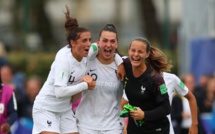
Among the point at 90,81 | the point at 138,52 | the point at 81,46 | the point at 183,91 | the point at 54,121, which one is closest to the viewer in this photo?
the point at 138,52

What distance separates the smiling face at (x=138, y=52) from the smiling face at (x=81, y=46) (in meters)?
0.73

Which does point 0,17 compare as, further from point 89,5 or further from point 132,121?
point 132,121

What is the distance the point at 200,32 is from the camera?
19375 mm

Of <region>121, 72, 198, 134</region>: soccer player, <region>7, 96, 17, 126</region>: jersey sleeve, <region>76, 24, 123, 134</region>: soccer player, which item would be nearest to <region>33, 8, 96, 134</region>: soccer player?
<region>76, 24, 123, 134</region>: soccer player

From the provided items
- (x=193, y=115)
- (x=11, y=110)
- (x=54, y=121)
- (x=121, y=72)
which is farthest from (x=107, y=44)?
(x=11, y=110)

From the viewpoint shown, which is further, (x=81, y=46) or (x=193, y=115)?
(x=193, y=115)

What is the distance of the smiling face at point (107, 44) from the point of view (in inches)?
405

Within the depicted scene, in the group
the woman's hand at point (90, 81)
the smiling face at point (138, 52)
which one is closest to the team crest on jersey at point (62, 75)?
the woman's hand at point (90, 81)

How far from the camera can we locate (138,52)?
9.98 meters

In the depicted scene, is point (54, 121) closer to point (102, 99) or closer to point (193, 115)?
point (102, 99)

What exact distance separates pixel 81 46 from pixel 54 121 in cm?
A: 102

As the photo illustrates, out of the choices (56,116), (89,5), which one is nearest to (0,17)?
(89,5)

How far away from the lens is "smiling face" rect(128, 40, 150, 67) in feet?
32.7

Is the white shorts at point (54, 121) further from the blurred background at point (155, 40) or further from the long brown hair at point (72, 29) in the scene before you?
the blurred background at point (155, 40)
